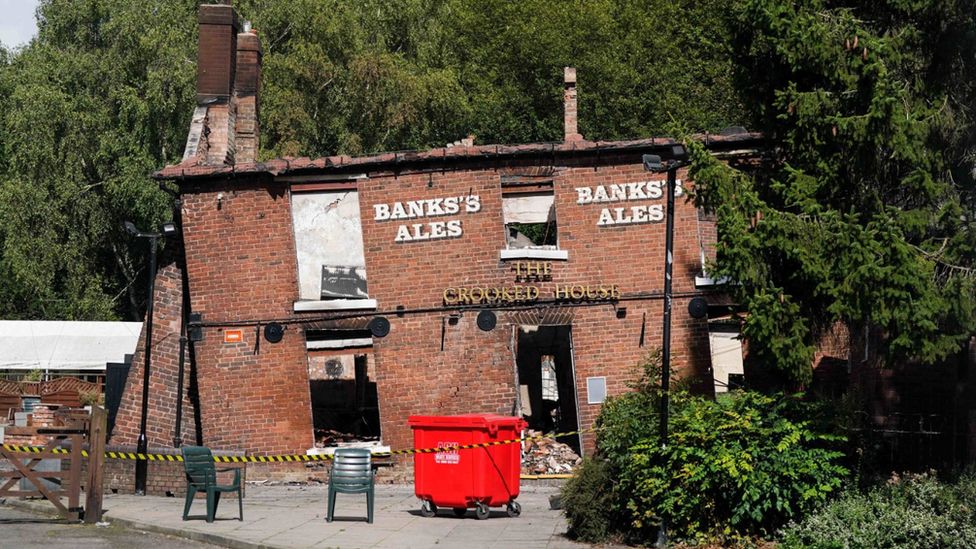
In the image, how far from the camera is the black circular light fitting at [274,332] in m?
23.7

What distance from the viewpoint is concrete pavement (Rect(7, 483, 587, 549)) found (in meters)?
15.6

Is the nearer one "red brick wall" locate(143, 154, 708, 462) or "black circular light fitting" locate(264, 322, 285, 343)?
"red brick wall" locate(143, 154, 708, 462)

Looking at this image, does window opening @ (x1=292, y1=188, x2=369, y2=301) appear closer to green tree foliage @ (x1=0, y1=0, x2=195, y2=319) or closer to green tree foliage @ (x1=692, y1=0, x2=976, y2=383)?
green tree foliage @ (x1=692, y1=0, x2=976, y2=383)

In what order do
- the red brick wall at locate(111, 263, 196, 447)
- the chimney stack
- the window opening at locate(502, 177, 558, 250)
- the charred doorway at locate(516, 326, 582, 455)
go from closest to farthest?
the window opening at locate(502, 177, 558, 250) < the red brick wall at locate(111, 263, 196, 447) < the chimney stack < the charred doorway at locate(516, 326, 582, 455)

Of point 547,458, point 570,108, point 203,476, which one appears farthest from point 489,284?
point 203,476

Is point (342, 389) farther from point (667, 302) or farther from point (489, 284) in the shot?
point (667, 302)

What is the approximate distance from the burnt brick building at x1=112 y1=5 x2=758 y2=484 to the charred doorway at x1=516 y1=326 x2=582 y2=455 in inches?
185

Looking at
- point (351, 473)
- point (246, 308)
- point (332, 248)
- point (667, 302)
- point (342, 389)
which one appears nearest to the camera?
point (667, 302)

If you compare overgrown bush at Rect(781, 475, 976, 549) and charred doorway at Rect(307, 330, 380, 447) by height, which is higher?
charred doorway at Rect(307, 330, 380, 447)

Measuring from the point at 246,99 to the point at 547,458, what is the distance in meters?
9.90

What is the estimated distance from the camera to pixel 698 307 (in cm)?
2291

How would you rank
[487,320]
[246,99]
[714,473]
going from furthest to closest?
[246,99]
[487,320]
[714,473]

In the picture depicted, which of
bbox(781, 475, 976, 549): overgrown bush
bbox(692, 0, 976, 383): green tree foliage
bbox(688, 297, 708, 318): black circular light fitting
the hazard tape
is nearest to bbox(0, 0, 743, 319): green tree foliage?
the hazard tape

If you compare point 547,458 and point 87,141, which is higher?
point 87,141
